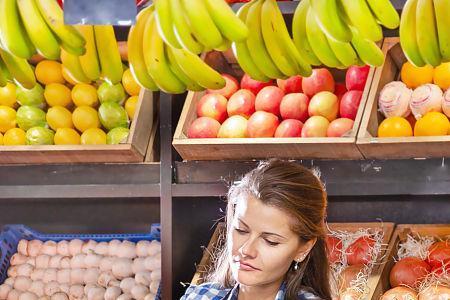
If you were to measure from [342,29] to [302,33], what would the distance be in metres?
0.25

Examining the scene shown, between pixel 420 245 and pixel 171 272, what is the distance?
2.96 ft

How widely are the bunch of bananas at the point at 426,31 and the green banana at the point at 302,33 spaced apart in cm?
24

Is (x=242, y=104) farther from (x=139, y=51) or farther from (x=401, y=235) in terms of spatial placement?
(x=139, y=51)

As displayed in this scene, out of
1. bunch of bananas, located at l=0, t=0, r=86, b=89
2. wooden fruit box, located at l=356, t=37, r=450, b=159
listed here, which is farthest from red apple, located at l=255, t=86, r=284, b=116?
bunch of bananas, located at l=0, t=0, r=86, b=89

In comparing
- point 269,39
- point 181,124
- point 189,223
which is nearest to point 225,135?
point 181,124

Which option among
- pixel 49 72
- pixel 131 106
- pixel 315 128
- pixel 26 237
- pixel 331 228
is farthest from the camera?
pixel 26 237

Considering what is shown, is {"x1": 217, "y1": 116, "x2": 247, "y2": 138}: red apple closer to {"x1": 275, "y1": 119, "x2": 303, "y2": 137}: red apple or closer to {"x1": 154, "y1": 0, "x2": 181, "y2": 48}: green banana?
{"x1": 275, "y1": 119, "x2": 303, "y2": 137}: red apple

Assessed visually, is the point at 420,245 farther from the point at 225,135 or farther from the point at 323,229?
the point at 323,229

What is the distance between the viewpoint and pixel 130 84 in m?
3.28

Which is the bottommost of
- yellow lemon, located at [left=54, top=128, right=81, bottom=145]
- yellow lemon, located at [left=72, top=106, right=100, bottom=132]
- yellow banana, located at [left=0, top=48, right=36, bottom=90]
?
yellow lemon, located at [left=54, top=128, right=81, bottom=145]

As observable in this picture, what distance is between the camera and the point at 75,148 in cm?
311

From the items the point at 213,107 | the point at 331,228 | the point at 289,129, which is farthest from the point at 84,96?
the point at 331,228

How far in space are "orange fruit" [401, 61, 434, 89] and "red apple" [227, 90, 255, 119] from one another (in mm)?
563

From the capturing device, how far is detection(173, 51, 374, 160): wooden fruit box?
2871 mm
